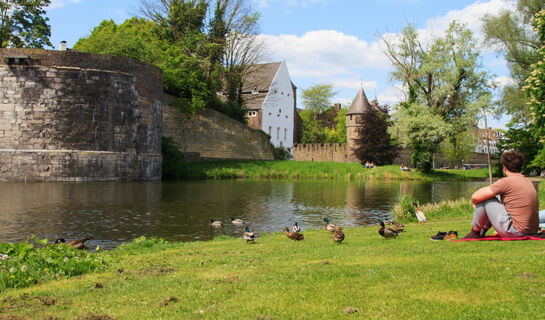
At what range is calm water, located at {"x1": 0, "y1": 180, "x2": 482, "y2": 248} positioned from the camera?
1305 centimetres

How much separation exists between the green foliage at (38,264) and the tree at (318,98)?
280ft

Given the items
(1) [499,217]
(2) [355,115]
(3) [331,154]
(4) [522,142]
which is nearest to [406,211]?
(1) [499,217]

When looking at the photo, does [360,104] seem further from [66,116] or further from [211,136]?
[66,116]

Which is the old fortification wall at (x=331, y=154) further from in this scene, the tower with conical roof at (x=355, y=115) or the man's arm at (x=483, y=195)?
the man's arm at (x=483, y=195)

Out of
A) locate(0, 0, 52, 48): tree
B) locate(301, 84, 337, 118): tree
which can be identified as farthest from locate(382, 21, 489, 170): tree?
locate(301, 84, 337, 118): tree

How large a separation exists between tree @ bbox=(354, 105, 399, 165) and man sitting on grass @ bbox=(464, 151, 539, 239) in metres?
53.8

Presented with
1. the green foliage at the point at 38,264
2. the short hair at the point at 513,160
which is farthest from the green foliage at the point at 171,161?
the short hair at the point at 513,160

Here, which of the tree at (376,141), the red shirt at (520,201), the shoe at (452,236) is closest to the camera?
the red shirt at (520,201)

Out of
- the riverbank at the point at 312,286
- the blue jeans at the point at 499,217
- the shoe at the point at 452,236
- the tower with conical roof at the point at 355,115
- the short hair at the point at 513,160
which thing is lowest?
the riverbank at the point at 312,286

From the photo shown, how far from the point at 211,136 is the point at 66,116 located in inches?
691

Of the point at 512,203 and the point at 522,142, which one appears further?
the point at 522,142

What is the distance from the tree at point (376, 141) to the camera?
6031 cm

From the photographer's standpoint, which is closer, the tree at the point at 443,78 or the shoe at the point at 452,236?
the shoe at the point at 452,236

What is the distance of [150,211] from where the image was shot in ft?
56.5
